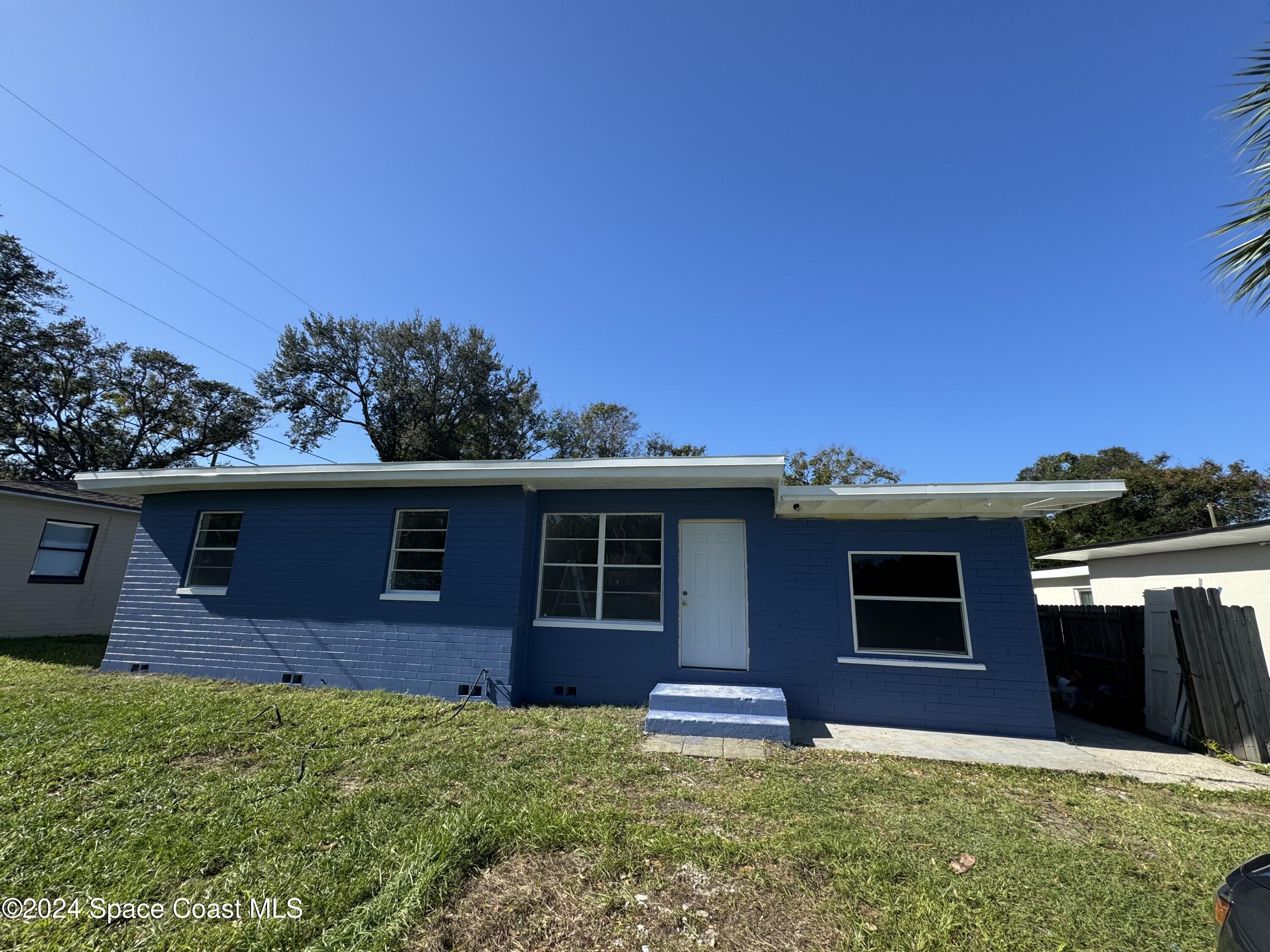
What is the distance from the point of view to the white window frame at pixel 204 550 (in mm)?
7594

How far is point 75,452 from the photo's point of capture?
69.8 ft

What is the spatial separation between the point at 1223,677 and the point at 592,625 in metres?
7.02

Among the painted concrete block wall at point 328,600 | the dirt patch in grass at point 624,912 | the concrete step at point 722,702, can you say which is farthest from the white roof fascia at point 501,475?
the dirt patch in grass at point 624,912

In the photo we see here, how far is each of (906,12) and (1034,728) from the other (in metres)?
9.35

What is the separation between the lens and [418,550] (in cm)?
716

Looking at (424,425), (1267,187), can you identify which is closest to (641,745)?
(1267,187)

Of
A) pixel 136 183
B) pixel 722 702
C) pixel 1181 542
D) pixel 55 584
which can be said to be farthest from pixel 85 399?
pixel 1181 542

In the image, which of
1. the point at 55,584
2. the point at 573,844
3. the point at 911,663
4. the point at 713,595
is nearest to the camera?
the point at 573,844

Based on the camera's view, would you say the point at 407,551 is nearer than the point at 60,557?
Yes

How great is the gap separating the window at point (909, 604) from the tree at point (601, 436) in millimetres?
18399

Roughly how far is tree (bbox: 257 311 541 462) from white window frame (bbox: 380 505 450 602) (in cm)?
1383

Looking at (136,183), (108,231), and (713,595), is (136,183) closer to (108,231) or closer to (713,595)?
(108,231)

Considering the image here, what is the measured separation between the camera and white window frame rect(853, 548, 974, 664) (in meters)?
5.98

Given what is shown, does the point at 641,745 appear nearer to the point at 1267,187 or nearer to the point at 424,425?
the point at 1267,187
